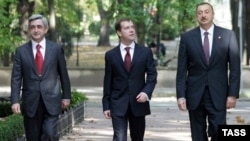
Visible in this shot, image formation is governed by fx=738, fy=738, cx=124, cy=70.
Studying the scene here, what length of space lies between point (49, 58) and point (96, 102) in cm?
1673

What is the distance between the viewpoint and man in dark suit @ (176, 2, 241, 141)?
7.98 meters

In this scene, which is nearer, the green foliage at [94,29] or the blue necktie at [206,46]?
the blue necktie at [206,46]

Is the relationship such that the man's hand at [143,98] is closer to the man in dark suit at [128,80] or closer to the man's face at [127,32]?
the man in dark suit at [128,80]

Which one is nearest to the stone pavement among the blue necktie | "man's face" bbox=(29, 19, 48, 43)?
"man's face" bbox=(29, 19, 48, 43)

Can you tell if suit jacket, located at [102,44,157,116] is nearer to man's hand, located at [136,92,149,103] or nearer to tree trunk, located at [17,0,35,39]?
man's hand, located at [136,92,149,103]

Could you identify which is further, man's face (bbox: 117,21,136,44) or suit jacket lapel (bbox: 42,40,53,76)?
suit jacket lapel (bbox: 42,40,53,76)

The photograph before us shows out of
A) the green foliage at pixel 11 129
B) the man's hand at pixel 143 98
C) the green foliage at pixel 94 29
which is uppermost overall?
the man's hand at pixel 143 98

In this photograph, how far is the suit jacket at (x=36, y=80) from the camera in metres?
8.66

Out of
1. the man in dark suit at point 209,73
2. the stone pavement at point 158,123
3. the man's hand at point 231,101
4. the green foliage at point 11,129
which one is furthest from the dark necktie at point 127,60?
the stone pavement at point 158,123

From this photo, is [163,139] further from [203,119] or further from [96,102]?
[96,102]

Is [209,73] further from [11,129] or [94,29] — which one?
[94,29]

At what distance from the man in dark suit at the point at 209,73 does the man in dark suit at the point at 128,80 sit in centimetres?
60

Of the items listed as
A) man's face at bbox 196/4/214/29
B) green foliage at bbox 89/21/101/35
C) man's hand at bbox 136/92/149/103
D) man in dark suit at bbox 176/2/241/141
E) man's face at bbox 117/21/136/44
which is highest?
man's face at bbox 196/4/214/29

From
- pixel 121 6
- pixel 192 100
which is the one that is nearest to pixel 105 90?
pixel 192 100
